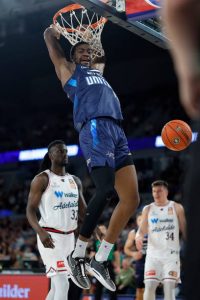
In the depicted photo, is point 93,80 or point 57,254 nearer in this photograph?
point 93,80

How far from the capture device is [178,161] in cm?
1828

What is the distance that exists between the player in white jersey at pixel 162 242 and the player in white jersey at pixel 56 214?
1.45m

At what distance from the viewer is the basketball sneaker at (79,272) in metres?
4.52

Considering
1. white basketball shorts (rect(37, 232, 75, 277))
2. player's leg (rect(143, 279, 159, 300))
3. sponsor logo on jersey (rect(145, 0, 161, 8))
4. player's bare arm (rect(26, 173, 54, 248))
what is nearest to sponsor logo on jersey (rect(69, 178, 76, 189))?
player's bare arm (rect(26, 173, 54, 248))

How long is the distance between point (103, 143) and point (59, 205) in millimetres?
1740

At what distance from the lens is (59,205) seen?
617 centimetres

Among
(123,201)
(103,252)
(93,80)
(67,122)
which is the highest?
(67,122)

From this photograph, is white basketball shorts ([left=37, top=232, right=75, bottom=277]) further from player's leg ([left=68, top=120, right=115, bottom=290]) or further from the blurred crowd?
the blurred crowd

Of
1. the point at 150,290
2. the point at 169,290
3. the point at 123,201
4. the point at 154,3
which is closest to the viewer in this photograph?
the point at 123,201

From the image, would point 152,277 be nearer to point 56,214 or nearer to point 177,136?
point 56,214

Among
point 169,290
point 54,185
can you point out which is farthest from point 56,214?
point 169,290

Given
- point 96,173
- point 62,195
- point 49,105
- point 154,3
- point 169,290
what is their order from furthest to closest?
point 49,105 < point 169,290 < point 62,195 < point 154,3 < point 96,173

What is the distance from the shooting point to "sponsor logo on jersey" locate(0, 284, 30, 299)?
8828 mm

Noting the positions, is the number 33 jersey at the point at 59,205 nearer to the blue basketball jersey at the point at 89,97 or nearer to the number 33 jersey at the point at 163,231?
the blue basketball jersey at the point at 89,97
